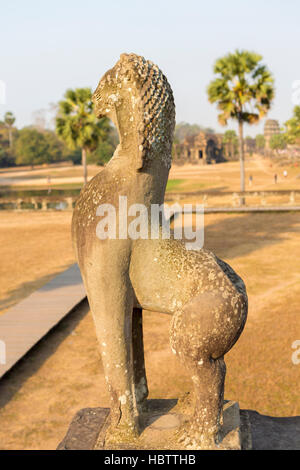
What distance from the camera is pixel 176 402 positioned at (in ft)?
13.0

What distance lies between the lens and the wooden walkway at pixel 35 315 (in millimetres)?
7223

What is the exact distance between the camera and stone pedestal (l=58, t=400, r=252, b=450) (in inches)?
130

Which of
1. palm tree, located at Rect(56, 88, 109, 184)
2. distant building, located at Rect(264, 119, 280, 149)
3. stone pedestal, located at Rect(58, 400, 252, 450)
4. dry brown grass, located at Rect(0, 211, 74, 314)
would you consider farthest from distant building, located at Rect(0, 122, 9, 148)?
stone pedestal, located at Rect(58, 400, 252, 450)

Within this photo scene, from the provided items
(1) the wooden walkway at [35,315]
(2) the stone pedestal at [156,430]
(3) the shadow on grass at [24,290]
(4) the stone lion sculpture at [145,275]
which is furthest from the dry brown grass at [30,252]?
(4) the stone lion sculpture at [145,275]

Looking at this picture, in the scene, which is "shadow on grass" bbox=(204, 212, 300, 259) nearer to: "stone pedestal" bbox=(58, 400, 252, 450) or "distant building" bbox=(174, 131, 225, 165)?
"stone pedestal" bbox=(58, 400, 252, 450)

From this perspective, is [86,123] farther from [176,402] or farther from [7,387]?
[176,402]

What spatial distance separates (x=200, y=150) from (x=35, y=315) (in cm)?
7942

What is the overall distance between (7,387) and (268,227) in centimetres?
1398

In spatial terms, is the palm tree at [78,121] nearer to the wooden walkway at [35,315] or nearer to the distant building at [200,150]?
the wooden walkway at [35,315]

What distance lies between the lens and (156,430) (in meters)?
3.47

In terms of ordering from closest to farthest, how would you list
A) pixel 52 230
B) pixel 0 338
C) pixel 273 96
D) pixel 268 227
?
pixel 0 338, pixel 268 227, pixel 52 230, pixel 273 96

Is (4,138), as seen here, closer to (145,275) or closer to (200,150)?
(200,150)

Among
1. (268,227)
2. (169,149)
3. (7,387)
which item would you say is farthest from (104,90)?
(268,227)

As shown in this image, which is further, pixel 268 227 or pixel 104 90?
pixel 268 227
